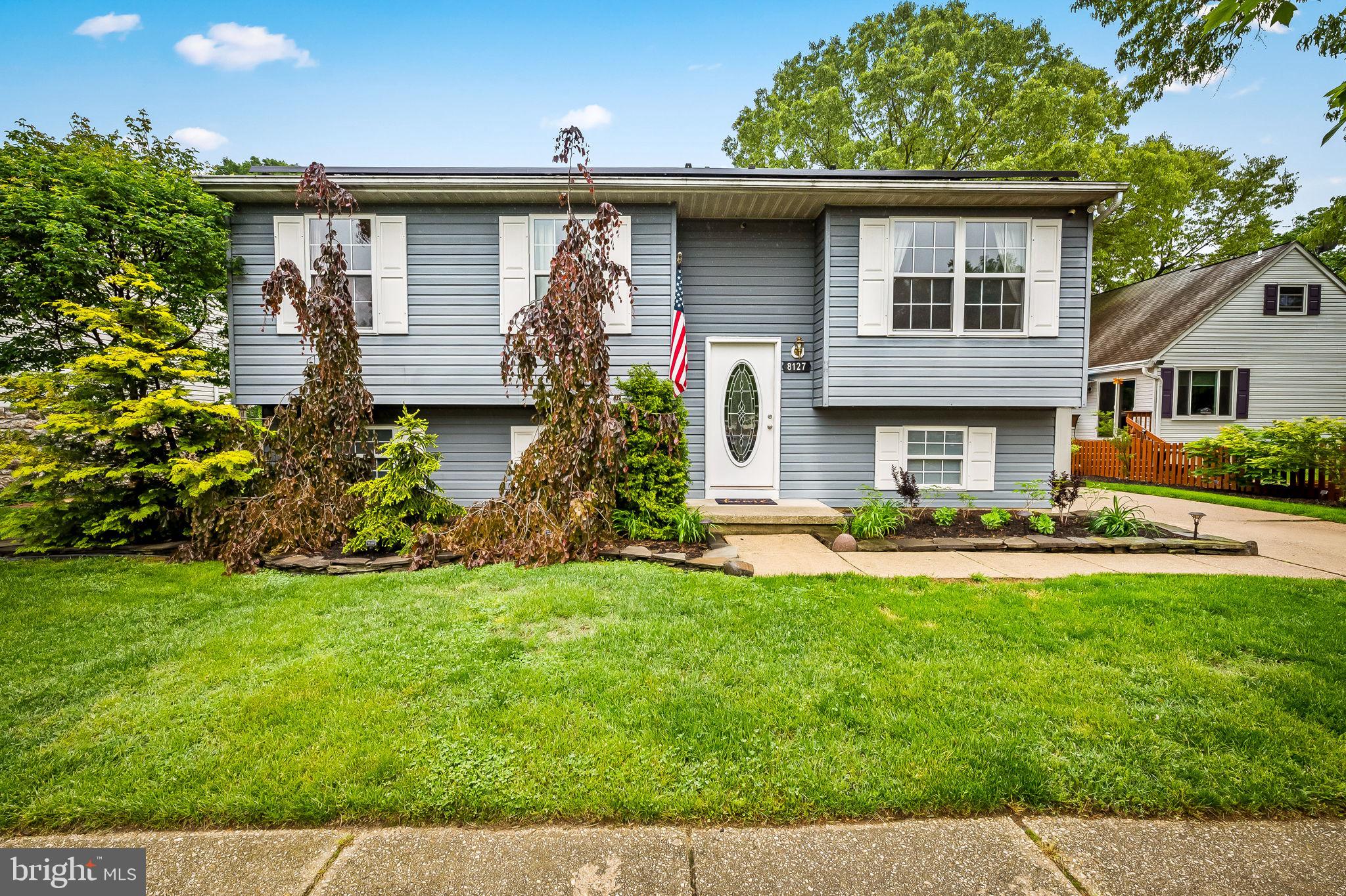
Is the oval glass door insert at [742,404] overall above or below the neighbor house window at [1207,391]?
below

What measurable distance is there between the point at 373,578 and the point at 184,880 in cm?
290

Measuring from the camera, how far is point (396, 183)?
6.36m

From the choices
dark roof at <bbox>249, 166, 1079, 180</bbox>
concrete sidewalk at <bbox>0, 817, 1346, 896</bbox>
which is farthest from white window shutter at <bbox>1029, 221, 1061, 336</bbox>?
concrete sidewalk at <bbox>0, 817, 1346, 896</bbox>

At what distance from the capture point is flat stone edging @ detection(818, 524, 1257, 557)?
18.0 feet

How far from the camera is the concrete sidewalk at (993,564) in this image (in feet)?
15.2

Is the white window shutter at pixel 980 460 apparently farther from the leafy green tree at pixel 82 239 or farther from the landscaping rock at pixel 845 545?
the leafy green tree at pixel 82 239

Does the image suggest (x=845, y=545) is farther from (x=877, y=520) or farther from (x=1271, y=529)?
(x=1271, y=529)

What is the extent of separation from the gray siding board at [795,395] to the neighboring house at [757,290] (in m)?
0.03

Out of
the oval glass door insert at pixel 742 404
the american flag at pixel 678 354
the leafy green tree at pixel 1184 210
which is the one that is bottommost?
the oval glass door insert at pixel 742 404

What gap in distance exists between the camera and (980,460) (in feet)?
24.8

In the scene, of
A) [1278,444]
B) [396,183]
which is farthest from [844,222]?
[1278,444]

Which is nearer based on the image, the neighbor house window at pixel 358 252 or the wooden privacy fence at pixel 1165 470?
the neighbor house window at pixel 358 252

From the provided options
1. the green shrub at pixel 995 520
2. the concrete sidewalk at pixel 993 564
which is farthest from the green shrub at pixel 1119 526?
the green shrub at pixel 995 520

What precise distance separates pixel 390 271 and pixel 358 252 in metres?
0.51
